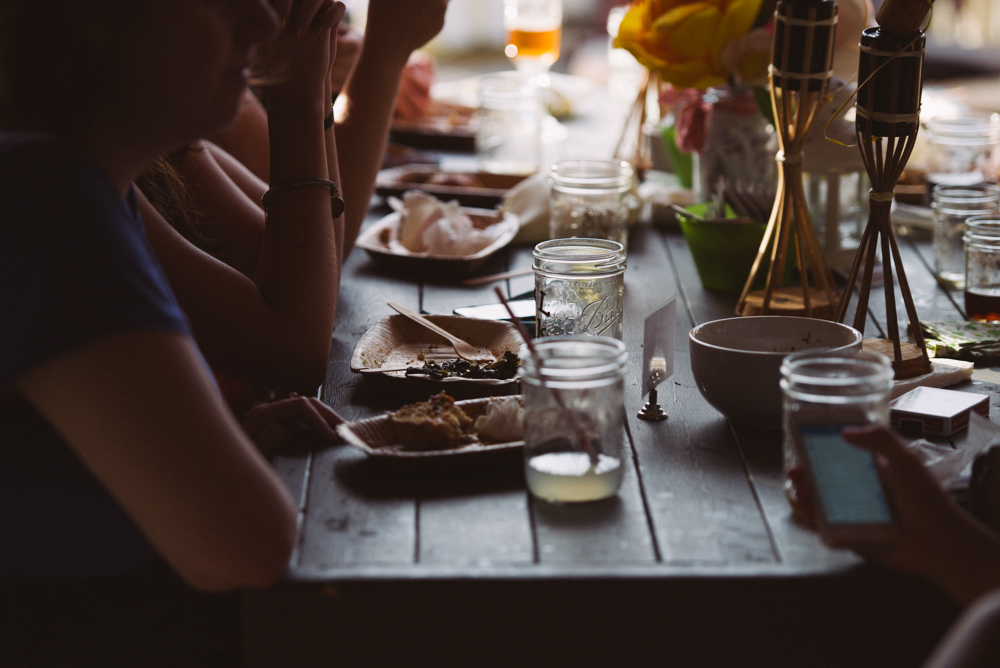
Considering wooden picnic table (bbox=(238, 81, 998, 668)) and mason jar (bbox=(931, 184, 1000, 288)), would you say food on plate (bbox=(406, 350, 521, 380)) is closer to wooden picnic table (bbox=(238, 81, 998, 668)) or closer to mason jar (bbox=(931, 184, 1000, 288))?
wooden picnic table (bbox=(238, 81, 998, 668))

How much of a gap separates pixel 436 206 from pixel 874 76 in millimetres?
865

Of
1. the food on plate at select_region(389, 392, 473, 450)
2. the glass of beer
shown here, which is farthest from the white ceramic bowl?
the glass of beer

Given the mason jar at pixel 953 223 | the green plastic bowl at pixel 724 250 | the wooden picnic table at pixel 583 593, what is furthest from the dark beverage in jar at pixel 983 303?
the wooden picnic table at pixel 583 593

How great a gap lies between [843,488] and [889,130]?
520 mm

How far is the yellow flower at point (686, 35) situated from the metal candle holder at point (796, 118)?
25cm

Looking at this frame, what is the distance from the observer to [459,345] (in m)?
1.29

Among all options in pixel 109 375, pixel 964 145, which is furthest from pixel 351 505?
pixel 964 145

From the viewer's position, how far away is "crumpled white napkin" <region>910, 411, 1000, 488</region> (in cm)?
91

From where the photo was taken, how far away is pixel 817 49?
1.27 metres

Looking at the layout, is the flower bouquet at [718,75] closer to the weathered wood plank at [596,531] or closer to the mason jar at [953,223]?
the mason jar at [953,223]

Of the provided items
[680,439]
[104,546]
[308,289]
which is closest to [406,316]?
[308,289]

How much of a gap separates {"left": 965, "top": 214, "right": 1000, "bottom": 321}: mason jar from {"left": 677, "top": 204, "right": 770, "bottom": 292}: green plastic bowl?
0.28 meters

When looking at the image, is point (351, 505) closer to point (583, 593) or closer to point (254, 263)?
point (583, 593)

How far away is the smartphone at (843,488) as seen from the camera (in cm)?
80
